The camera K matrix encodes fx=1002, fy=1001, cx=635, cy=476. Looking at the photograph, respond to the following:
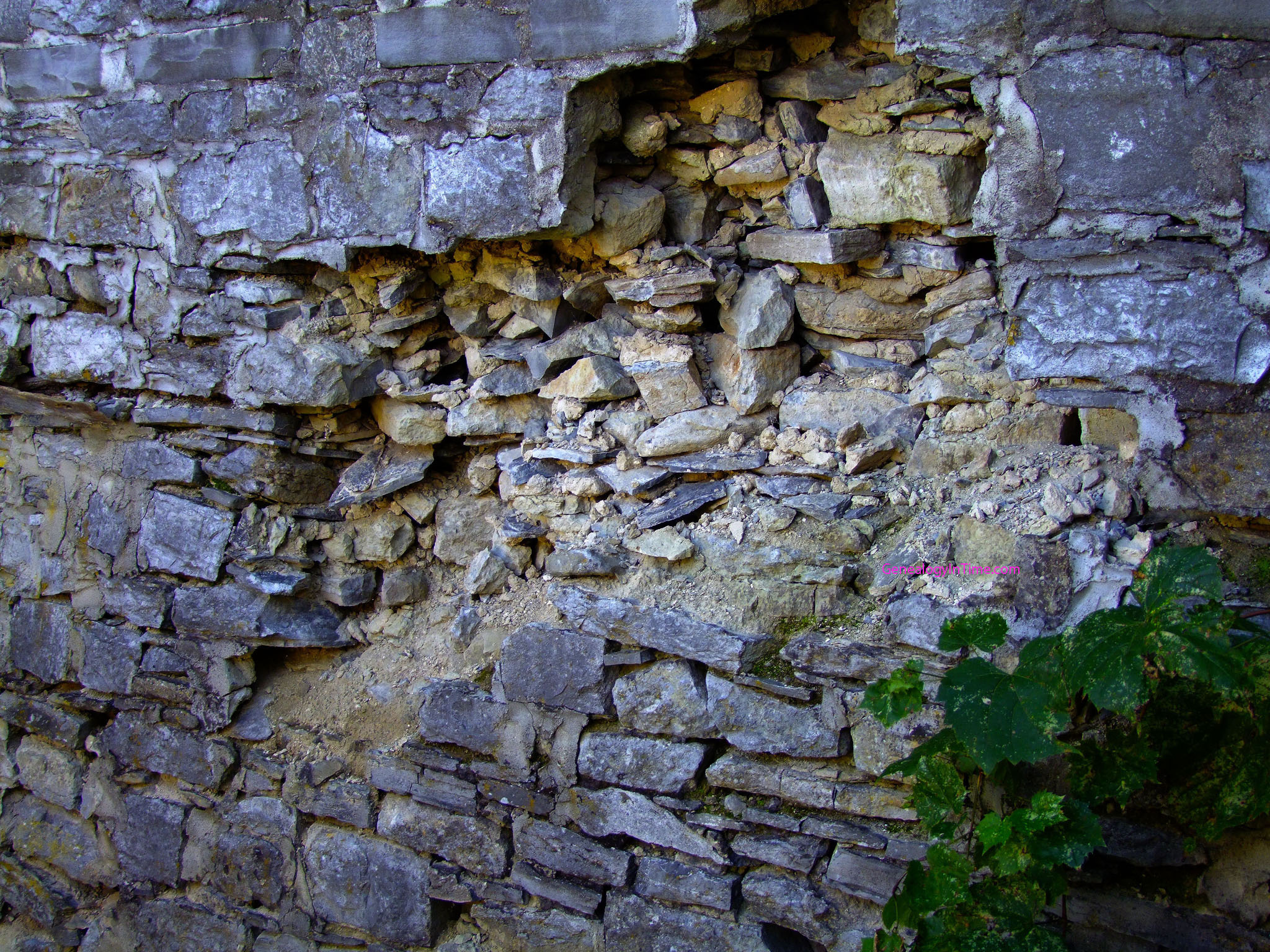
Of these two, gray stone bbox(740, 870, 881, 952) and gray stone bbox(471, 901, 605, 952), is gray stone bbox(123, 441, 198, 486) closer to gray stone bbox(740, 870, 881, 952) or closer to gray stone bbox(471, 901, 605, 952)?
gray stone bbox(471, 901, 605, 952)

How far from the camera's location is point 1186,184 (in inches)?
82.4

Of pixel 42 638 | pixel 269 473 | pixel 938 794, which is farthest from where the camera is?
pixel 42 638

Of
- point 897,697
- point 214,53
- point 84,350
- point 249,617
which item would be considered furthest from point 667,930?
point 214,53

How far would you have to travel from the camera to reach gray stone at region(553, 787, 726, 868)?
255 cm

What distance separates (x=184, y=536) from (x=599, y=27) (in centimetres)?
207

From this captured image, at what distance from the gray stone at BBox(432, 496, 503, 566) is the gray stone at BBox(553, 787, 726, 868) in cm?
88

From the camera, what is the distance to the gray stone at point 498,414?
3141 millimetres

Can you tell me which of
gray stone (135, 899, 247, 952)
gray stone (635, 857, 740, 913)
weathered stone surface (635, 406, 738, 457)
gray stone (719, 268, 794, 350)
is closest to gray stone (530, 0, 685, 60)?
gray stone (719, 268, 794, 350)

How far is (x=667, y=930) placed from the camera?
101 inches

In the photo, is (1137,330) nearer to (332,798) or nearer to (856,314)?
(856,314)

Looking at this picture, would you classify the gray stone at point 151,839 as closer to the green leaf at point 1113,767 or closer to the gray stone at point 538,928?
the gray stone at point 538,928

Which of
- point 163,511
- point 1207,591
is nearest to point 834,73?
point 1207,591

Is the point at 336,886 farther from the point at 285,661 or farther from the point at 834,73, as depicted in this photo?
the point at 834,73

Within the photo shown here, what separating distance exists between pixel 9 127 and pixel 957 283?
3.01 m
